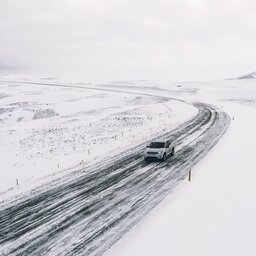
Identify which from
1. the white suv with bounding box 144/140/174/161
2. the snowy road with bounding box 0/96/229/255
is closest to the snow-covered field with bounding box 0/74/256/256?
the snowy road with bounding box 0/96/229/255

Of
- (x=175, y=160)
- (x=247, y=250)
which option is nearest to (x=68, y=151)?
(x=175, y=160)

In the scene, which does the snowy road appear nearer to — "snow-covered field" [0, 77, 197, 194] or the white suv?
the white suv

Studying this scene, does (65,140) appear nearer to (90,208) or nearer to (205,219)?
(90,208)

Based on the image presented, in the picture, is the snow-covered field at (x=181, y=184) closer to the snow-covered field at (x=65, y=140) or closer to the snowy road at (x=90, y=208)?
the snow-covered field at (x=65, y=140)

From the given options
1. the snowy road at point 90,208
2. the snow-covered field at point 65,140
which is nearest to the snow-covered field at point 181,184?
the snow-covered field at point 65,140

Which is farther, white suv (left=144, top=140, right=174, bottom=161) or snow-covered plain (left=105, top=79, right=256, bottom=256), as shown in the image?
white suv (left=144, top=140, right=174, bottom=161)

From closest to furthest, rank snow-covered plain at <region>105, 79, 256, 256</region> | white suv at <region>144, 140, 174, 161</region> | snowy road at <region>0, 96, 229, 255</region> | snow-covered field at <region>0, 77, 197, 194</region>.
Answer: snow-covered plain at <region>105, 79, 256, 256</region> → snowy road at <region>0, 96, 229, 255</region> → white suv at <region>144, 140, 174, 161</region> → snow-covered field at <region>0, 77, 197, 194</region>
